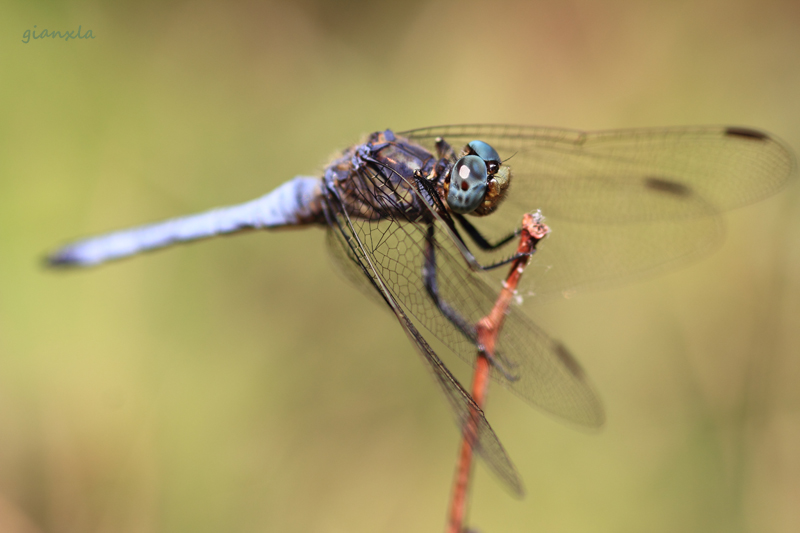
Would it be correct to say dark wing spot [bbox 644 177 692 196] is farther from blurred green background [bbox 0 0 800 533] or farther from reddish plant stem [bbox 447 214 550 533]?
reddish plant stem [bbox 447 214 550 533]

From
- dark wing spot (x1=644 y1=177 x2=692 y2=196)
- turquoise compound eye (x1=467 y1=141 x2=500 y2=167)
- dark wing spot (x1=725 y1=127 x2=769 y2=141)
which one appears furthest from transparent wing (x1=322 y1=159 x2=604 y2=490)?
dark wing spot (x1=725 y1=127 x2=769 y2=141)

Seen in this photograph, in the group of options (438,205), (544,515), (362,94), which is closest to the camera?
(438,205)

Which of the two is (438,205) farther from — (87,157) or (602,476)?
(87,157)

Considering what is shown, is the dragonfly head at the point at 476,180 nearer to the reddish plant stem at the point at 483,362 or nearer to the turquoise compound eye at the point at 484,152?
the turquoise compound eye at the point at 484,152

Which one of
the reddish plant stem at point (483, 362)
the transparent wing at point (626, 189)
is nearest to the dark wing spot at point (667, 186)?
the transparent wing at point (626, 189)

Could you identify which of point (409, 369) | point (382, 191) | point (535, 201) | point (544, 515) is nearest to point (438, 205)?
Result: point (382, 191)

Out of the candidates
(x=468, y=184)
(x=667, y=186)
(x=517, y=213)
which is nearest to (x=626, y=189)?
(x=667, y=186)
